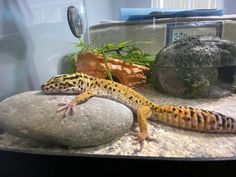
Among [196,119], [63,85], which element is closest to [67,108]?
[63,85]

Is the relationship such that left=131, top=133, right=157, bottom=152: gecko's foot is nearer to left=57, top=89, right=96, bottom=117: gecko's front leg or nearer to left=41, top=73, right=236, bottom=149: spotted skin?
left=41, top=73, right=236, bottom=149: spotted skin

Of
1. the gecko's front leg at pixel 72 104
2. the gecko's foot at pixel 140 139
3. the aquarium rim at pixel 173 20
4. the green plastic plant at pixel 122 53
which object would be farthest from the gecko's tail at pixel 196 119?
the aquarium rim at pixel 173 20

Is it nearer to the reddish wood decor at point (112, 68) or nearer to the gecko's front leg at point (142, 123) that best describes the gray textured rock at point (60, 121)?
the gecko's front leg at point (142, 123)

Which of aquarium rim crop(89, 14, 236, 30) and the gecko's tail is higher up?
aquarium rim crop(89, 14, 236, 30)

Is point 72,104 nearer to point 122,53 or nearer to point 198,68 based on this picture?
point 198,68

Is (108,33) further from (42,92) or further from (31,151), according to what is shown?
(31,151)

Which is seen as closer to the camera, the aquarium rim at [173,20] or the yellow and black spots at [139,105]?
the yellow and black spots at [139,105]

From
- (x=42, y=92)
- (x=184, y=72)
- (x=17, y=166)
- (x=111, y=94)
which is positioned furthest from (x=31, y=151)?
(x=184, y=72)

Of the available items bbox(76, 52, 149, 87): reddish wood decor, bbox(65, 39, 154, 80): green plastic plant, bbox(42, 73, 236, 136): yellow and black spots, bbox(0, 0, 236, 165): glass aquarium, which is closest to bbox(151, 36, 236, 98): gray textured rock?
bbox(0, 0, 236, 165): glass aquarium
